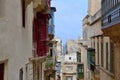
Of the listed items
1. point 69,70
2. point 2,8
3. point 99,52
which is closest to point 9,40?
point 2,8

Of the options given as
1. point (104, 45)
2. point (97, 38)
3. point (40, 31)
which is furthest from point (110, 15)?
point (97, 38)

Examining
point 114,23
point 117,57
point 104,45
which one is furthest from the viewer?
point 104,45

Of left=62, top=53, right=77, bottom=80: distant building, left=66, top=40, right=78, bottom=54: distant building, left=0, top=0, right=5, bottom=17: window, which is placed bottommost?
left=62, top=53, right=77, bottom=80: distant building

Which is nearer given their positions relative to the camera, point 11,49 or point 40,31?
point 11,49

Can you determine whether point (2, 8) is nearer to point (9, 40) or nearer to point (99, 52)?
point (9, 40)

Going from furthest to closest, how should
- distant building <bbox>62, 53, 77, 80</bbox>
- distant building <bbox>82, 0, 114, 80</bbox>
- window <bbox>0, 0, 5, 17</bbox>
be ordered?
distant building <bbox>62, 53, 77, 80</bbox> → distant building <bbox>82, 0, 114, 80</bbox> → window <bbox>0, 0, 5, 17</bbox>

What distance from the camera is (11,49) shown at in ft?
25.1

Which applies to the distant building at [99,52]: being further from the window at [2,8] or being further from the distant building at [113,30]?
the window at [2,8]

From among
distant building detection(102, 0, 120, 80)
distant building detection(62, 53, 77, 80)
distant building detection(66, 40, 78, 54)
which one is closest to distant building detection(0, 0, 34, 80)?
distant building detection(102, 0, 120, 80)

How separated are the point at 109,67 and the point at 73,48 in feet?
160

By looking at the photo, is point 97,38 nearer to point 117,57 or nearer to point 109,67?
point 109,67

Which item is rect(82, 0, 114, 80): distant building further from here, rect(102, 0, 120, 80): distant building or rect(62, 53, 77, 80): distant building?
rect(62, 53, 77, 80): distant building

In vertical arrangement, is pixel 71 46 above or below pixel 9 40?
below

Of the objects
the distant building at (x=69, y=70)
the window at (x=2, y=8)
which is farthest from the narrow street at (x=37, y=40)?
the distant building at (x=69, y=70)
